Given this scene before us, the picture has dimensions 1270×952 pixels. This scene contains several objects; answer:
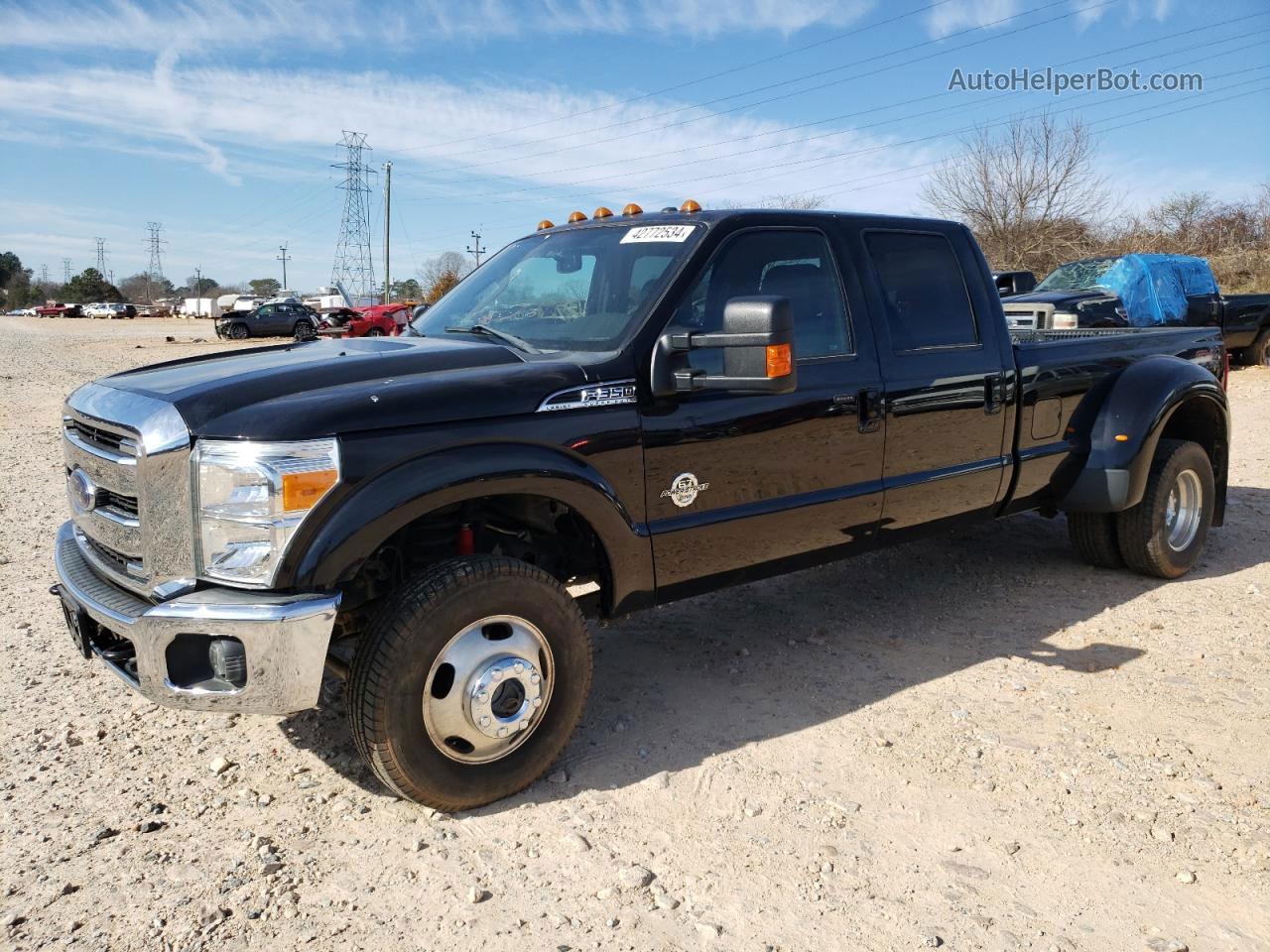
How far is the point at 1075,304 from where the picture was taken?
553 inches

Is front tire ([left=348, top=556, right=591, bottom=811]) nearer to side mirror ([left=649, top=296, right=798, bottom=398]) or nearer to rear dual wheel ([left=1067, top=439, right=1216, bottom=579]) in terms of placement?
side mirror ([left=649, top=296, right=798, bottom=398])

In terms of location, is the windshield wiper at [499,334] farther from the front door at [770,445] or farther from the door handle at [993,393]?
the door handle at [993,393]

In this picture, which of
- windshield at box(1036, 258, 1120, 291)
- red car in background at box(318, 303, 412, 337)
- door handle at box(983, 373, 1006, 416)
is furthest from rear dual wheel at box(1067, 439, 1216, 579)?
red car in background at box(318, 303, 412, 337)

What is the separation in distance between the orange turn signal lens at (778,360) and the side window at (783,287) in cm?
45

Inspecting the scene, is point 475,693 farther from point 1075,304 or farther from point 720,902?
point 1075,304

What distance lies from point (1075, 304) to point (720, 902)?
13415 mm

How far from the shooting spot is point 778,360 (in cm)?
309

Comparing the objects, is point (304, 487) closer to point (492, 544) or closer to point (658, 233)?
point (492, 544)

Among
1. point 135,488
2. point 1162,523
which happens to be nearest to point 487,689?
point 135,488

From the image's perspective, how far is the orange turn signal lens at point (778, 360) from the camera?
10.1 ft

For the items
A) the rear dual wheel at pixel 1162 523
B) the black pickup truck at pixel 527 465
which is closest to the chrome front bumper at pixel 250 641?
the black pickup truck at pixel 527 465

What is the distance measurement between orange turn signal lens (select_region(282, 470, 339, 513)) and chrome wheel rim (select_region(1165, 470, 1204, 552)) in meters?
4.69

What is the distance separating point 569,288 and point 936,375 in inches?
63.9

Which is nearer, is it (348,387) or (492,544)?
(348,387)
